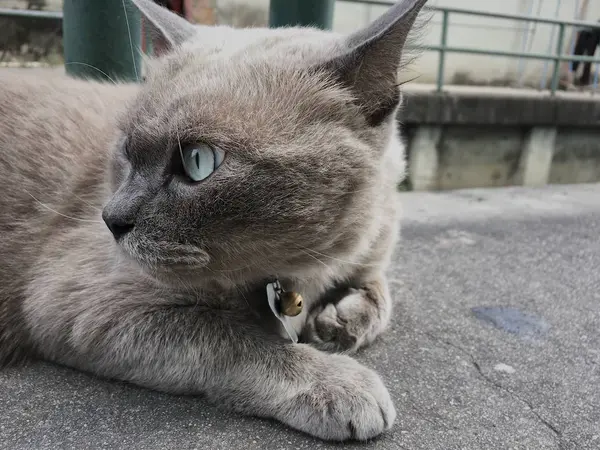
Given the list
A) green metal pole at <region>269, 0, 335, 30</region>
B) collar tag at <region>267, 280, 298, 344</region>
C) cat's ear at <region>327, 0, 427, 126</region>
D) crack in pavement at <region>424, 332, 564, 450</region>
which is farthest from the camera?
green metal pole at <region>269, 0, 335, 30</region>

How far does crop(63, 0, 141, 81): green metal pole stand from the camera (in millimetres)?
2158

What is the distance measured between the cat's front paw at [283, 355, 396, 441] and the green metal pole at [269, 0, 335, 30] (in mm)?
1493

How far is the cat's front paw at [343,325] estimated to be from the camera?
57.8 inches

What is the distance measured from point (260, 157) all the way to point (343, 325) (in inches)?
24.0

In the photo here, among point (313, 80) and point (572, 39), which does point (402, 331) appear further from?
point (572, 39)

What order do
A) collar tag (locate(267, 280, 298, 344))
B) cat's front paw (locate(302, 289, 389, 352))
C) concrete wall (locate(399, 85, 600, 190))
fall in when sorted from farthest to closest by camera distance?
concrete wall (locate(399, 85, 600, 190)), cat's front paw (locate(302, 289, 389, 352)), collar tag (locate(267, 280, 298, 344))

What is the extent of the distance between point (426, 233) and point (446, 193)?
4.59ft

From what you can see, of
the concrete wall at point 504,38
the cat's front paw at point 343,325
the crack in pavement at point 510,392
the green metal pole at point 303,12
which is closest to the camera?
the crack in pavement at point 510,392

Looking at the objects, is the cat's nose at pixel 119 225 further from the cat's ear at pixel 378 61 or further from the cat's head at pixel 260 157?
the cat's ear at pixel 378 61

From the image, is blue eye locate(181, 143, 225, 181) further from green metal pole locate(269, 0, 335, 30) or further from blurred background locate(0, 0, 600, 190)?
blurred background locate(0, 0, 600, 190)

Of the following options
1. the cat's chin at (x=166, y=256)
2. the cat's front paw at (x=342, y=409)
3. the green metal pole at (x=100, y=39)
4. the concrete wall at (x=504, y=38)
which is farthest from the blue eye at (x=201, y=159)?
the concrete wall at (x=504, y=38)

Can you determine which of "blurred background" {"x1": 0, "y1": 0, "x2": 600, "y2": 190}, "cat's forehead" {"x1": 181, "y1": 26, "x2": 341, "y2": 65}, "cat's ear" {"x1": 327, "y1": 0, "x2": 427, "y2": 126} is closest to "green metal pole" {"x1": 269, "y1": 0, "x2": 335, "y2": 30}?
"cat's forehead" {"x1": 181, "y1": 26, "x2": 341, "y2": 65}

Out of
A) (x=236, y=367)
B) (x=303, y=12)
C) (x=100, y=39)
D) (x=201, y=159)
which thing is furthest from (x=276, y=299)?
(x=100, y=39)

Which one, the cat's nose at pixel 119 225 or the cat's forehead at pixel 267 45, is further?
the cat's forehead at pixel 267 45
